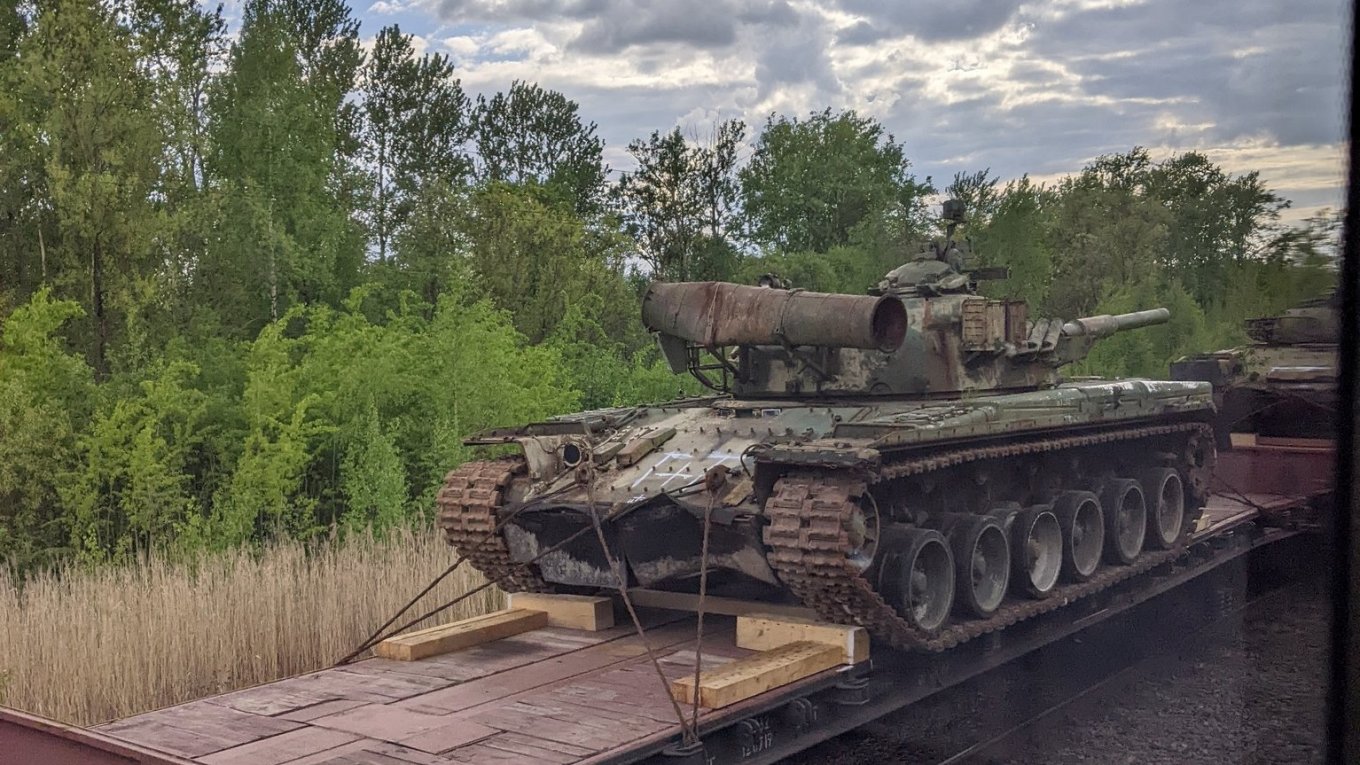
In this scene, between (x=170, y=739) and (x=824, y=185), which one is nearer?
(x=170, y=739)

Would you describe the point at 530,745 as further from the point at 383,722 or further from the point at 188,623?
the point at 188,623

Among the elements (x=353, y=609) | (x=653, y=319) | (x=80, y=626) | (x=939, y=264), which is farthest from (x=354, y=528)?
(x=939, y=264)

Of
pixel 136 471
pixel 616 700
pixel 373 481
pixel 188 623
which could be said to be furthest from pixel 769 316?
pixel 136 471

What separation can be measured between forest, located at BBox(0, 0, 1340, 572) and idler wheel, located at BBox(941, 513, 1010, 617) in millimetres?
2050

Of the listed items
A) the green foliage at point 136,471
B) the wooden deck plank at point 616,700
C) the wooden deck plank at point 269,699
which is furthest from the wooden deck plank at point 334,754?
the green foliage at point 136,471

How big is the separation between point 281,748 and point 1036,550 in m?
5.50

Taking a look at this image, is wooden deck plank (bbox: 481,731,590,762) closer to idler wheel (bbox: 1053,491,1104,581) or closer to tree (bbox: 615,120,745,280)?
idler wheel (bbox: 1053,491,1104,581)

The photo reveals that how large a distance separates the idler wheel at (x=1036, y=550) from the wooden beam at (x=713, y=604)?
1.86 m

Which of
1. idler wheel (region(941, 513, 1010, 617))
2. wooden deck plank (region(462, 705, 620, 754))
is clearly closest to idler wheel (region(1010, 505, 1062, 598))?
idler wheel (region(941, 513, 1010, 617))

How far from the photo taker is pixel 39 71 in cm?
1125

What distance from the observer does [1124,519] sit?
10.3m

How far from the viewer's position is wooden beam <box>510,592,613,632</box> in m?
8.03

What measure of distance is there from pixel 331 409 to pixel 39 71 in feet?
13.2

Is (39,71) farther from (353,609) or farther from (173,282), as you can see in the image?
(353,609)
